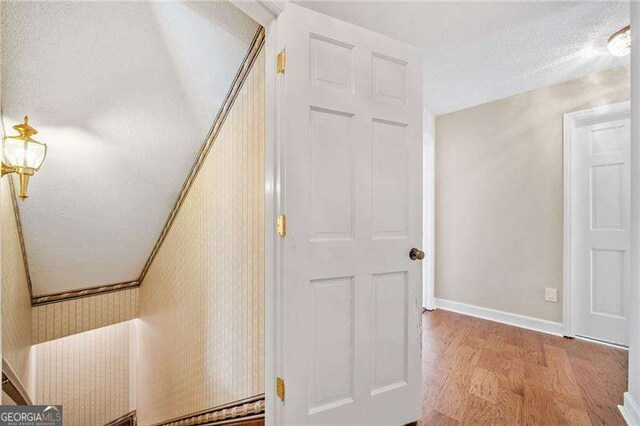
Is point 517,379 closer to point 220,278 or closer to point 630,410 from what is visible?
point 630,410

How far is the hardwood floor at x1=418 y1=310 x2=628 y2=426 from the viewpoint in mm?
1789

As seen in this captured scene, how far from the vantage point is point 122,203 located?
2.54m

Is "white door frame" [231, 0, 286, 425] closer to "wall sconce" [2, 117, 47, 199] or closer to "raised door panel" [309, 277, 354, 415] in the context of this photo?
"raised door panel" [309, 277, 354, 415]

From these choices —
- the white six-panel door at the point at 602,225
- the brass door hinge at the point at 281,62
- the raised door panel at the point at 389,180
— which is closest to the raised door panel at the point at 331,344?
the raised door panel at the point at 389,180

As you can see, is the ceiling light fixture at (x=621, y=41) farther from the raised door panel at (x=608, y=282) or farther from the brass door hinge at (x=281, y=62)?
the brass door hinge at (x=281, y=62)

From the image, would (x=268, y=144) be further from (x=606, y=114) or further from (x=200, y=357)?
(x=606, y=114)

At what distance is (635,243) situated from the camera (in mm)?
1643

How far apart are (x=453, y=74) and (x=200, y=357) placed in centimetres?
314

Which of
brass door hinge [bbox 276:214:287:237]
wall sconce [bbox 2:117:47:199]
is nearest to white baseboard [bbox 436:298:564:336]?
brass door hinge [bbox 276:214:287:237]

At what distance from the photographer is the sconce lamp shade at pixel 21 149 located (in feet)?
5.11

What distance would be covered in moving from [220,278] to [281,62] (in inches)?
53.3

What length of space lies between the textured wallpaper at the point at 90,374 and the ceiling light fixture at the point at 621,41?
220 inches

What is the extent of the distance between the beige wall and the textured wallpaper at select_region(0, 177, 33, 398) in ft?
12.6

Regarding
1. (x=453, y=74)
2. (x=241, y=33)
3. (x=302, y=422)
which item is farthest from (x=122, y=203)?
(x=453, y=74)
